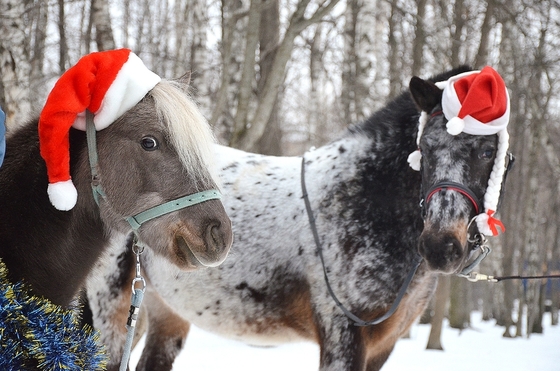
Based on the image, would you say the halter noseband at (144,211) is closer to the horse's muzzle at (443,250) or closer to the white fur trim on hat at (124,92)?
the white fur trim on hat at (124,92)

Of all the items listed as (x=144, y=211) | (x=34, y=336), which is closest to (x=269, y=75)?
(x=144, y=211)

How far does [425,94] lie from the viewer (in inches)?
137

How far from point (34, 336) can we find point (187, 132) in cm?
89

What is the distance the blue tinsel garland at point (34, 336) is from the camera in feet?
6.11

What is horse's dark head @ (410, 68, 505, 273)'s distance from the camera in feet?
10.2

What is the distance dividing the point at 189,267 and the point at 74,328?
1.53 feet

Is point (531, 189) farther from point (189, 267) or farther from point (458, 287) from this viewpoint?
point (189, 267)

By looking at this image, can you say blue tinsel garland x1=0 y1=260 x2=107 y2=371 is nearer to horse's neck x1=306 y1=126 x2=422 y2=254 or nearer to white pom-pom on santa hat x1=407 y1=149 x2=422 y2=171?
horse's neck x1=306 y1=126 x2=422 y2=254

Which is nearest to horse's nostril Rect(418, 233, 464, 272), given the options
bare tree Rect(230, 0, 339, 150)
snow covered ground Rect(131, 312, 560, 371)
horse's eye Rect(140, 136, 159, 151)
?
horse's eye Rect(140, 136, 159, 151)

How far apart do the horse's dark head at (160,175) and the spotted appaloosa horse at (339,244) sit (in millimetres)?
1347

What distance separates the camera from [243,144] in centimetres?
663

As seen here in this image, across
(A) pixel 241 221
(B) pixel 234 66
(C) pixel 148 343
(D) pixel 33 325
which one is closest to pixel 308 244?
(A) pixel 241 221

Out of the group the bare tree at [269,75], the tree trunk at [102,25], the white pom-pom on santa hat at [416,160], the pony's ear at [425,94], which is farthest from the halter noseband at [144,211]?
the tree trunk at [102,25]

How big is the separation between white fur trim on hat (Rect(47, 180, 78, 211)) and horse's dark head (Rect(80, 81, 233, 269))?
15 centimetres
